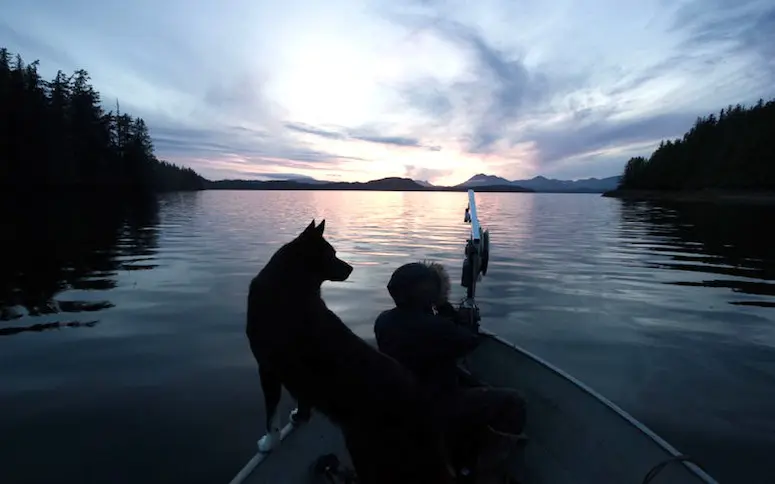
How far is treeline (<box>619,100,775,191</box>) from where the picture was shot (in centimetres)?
10656

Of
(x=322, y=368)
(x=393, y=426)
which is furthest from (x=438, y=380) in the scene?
(x=322, y=368)

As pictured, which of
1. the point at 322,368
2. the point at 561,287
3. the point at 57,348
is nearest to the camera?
the point at 322,368

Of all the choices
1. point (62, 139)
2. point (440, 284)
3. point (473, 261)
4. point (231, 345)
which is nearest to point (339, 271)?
point (440, 284)

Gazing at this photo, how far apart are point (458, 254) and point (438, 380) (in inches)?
840

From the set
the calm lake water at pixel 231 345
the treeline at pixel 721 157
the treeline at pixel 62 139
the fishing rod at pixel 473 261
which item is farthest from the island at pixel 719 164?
the treeline at pixel 62 139

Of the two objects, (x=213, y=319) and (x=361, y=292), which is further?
(x=361, y=292)

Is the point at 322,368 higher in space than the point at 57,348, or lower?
higher

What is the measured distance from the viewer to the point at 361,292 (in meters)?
16.0

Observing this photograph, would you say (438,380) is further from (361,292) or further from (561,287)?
(561,287)

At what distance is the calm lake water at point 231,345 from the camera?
670 cm

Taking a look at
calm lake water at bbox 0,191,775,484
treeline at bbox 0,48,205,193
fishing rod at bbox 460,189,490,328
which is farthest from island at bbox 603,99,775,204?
treeline at bbox 0,48,205,193

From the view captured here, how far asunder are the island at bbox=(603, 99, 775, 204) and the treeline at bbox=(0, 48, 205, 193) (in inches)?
5113

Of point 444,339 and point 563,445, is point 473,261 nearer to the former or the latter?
point 563,445

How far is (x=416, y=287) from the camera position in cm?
402
